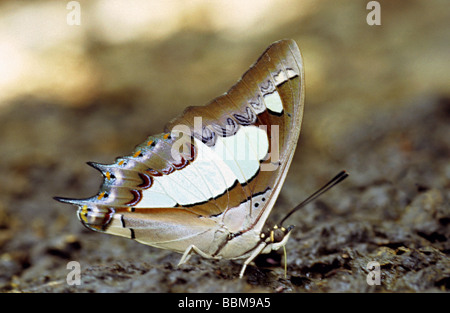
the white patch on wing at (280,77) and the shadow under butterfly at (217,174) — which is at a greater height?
the white patch on wing at (280,77)

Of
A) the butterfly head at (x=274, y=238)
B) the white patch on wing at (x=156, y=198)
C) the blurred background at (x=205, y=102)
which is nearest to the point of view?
the butterfly head at (x=274, y=238)

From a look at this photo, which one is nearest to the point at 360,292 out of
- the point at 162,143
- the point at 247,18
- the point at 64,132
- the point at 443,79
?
the point at 162,143

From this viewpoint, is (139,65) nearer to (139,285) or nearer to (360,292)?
(139,285)

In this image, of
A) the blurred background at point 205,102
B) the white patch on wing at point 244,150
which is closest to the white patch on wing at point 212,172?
the white patch on wing at point 244,150

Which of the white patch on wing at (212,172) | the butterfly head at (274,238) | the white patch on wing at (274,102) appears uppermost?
the white patch on wing at (274,102)

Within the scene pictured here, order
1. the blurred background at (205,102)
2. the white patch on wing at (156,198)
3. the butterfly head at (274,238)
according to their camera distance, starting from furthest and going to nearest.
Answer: the blurred background at (205,102), the white patch on wing at (156,198), the butterfly head at (274,238)

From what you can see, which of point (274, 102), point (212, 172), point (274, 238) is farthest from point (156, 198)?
point (274, 102)

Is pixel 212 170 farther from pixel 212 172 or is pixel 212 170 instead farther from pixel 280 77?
pixel 280 77

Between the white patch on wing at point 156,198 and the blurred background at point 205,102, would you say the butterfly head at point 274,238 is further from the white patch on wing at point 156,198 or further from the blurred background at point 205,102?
the white patch on wing at point 156,198
